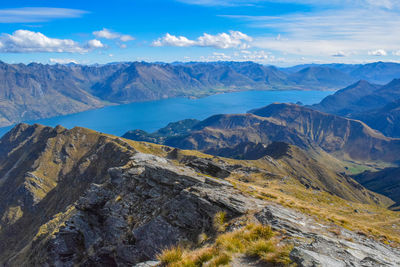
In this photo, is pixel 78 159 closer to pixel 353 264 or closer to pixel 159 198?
pixel 159 198

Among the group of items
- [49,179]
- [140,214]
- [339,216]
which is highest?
[140,214]

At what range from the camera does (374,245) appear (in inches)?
728

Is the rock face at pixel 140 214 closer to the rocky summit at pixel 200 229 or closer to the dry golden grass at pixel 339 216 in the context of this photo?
the rocky summit at pixel 200 229

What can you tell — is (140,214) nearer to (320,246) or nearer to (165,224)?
(165,224)

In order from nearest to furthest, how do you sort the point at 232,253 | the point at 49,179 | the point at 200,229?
1. the point at 232,253
2. the point at 200,229
3. the point at 49,179

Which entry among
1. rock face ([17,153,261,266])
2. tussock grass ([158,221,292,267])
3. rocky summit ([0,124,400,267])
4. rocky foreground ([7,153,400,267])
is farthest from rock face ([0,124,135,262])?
tussock grass ([158,221,292,267])

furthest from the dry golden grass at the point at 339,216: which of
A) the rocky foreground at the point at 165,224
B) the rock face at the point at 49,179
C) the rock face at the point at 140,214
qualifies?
the rock face at the point at 49,179

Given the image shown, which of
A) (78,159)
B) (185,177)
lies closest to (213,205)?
(185,177)

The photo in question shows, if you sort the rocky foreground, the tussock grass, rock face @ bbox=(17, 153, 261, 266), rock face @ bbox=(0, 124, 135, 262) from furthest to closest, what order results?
rock face @ bbox=(0, 124, 135, 262) < rock face @ bbox=(17, 153, 261, 266) < the rocky foreground < the tussock grass

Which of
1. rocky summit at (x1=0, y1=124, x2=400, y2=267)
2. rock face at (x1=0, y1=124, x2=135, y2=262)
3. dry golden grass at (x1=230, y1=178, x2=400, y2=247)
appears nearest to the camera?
rocky summit at (x1=0, y1=124, x2=400, y2=267)

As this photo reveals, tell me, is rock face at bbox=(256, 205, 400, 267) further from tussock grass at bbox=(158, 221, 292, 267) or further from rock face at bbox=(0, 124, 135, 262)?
rock face at bbox=(0, 124, 135, 262)

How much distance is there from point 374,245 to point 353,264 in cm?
882

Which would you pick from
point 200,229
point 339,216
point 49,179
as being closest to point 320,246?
point 200,229

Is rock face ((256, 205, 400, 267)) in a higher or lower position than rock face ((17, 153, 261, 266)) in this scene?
higher
